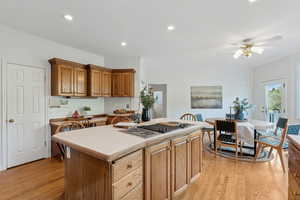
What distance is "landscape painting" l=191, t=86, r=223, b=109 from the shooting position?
6.27 meters

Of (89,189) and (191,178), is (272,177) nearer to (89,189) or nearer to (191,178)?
(191,178)

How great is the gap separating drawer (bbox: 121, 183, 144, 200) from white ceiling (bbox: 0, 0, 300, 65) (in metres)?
2.27

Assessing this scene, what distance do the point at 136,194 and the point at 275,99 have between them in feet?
18.7

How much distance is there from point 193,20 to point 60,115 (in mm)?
3578

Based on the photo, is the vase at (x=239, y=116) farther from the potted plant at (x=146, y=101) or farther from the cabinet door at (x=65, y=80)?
the cabinet door at (x=65, y=80)

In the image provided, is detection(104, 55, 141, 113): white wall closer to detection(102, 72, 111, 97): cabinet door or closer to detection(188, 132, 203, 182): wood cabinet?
detection(102, 72, 111, 97): cabinet door

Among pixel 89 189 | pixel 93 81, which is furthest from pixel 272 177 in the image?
pixel 93 81

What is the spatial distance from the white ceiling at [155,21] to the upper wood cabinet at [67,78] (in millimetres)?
539

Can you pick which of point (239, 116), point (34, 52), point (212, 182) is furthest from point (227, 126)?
point (34, 52)

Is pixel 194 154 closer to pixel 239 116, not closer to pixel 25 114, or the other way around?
pixel 239 116

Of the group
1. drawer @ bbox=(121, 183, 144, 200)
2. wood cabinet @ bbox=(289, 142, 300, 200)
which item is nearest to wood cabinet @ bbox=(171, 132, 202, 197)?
drawer @ bbox=(121, 183, 144, 200)

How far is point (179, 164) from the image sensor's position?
200 centimetres

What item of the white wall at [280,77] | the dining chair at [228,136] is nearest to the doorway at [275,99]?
the white wall at [280,77]

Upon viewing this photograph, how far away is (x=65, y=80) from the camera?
363 centimetres
